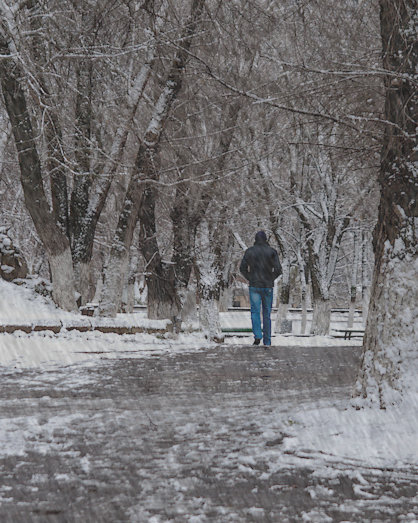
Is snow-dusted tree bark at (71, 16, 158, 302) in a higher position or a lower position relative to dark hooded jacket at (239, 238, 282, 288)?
higher

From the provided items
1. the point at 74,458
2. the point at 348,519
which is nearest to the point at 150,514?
the point at 348,519

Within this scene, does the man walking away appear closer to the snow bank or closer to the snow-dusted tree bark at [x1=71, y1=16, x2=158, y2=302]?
the snow-dusted tree bark at [x1=71, y1=16, x2=158, y2=302]

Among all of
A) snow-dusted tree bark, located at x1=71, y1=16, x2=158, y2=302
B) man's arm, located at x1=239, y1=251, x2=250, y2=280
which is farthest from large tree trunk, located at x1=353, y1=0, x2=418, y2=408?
snow-dusted tree bark, located at x1=71, y1=16, x2=158, y2=302

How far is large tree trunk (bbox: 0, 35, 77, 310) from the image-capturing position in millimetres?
12781

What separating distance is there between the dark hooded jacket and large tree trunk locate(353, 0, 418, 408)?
6016 millimetres

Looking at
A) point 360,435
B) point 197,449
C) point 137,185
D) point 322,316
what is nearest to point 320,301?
point 322,316

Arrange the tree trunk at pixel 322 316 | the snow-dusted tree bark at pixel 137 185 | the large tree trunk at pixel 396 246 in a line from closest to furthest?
Answer: 1. the large tree trunk at pixel 396 246
2. the snow-dusted tree bark at pixel 137 185
3. the tree trunk at pixel 322 316

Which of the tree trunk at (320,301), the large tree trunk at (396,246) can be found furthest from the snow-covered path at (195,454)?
the tree trunk at (320,301)

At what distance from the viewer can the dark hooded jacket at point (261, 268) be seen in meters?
11.8

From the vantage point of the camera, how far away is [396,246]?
18.1ft

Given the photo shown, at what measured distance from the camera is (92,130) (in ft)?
55.2

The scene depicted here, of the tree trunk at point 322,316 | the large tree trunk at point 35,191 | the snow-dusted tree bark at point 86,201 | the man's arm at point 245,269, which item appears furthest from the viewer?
the tree trunk at point 322,316

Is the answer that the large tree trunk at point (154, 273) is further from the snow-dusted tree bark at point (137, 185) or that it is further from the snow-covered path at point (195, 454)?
the snow-covered path at point (195, 454)

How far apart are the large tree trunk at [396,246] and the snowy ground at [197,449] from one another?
28cm
